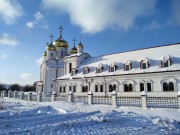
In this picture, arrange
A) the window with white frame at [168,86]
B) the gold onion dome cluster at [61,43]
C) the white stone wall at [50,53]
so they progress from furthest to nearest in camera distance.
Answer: the gold onion dome cluster at [61,43] < the white stone wall at [50,53] < the window with white frame at [168,86]

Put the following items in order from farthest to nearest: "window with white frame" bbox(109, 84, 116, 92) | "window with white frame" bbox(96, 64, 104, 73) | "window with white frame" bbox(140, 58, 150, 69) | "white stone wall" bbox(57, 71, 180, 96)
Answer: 1. "window with white frame" bbox(96, 64, 104, 73)
2. "window with white frame" bbox(109, 84, 116, 92)
3. "window with white frame" bbox(140, 58, 150, 69)
4. "white stone wall" bbox(57, 71, 180, 96)

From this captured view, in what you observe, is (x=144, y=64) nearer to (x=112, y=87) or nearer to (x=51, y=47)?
(x=112, y=87)

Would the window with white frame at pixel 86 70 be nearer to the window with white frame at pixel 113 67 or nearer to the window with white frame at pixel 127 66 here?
the window with white frame at pixel 113 67

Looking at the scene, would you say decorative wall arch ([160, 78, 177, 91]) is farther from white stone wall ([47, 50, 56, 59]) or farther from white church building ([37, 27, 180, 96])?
white stone wall ([47, 50, 56, 59])

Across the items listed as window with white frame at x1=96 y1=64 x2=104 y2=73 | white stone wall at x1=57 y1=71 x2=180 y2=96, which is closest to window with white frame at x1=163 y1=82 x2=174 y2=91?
white stone wall at x1=57 y1=71 x2=180 y2=96

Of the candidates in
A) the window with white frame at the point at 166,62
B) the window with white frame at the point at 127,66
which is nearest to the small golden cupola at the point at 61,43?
the window with white frame at the point at 127,66

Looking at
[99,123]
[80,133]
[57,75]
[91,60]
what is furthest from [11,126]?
[57,75]

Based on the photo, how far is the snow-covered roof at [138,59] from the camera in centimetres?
2421

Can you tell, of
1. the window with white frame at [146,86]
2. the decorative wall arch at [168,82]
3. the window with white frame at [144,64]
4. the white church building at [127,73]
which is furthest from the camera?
the window with white frame at [144,64]

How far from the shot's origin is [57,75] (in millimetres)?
42406

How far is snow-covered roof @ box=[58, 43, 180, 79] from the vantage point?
79.4 feet

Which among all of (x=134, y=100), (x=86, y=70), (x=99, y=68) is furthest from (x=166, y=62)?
(x=86, y=70)

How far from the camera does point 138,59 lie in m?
27.4

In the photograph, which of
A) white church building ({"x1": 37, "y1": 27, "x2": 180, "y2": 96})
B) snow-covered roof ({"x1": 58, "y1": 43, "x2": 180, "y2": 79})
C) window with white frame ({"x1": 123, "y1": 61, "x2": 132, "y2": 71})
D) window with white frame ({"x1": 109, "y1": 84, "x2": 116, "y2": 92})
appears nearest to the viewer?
white church building ({"x1": 37, "y1": 27, "x2": 180, "y2": 96})
